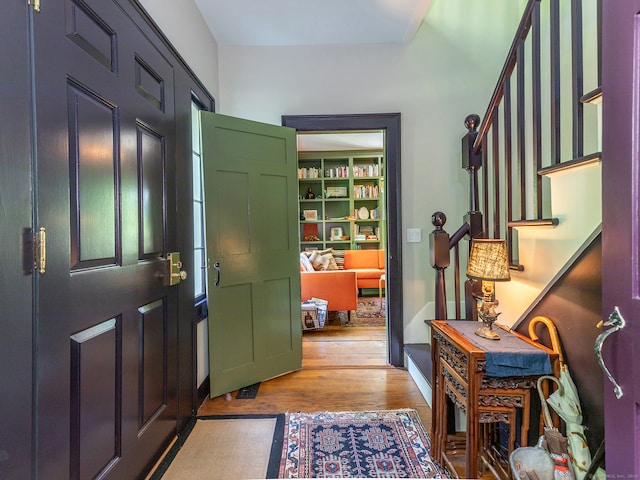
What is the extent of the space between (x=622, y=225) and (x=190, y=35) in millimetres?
2505

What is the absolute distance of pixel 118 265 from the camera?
50.5 inches

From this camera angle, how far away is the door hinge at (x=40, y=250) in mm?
896

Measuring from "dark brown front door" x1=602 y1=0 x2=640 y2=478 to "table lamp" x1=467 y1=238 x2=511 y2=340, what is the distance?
1.85ft

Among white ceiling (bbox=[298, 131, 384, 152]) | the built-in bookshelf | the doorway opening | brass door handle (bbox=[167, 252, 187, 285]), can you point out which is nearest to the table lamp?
brass door handle (bbox=[167, 252, 187, 285])

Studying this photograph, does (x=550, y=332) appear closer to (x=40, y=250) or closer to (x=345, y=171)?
(x=40, y=250)

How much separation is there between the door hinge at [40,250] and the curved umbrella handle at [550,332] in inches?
70.8

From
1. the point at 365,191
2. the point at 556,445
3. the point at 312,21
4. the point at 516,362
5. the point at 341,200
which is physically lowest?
the point at 556,445

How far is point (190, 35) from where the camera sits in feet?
6.99

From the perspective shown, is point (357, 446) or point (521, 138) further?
point (357, 446)

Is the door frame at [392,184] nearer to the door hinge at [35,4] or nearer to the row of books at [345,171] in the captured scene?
the door hinge at [35,4]

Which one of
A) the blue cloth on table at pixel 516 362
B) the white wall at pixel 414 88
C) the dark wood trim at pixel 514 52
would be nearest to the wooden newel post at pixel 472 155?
the dark wood trim at pixel 514 52

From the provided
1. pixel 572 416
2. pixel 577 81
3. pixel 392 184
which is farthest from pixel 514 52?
pixel 572 416

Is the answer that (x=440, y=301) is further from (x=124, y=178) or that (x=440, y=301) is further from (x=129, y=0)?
(x=129, y=0)

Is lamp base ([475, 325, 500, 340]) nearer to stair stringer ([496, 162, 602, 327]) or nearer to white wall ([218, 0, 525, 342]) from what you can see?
stair stringer ([496, 162, 602, 327])
